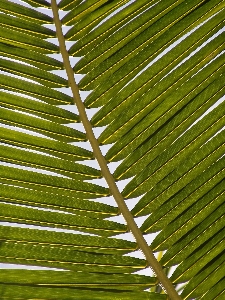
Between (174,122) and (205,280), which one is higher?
(174,122)

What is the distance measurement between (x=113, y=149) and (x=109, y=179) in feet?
0.20

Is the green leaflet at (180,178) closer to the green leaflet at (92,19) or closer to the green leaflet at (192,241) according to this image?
the green leaflet at (192,241)

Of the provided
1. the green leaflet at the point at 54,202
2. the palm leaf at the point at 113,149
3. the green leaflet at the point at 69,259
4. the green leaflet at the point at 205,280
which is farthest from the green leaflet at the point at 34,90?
the green leaflet at the point at 205,280

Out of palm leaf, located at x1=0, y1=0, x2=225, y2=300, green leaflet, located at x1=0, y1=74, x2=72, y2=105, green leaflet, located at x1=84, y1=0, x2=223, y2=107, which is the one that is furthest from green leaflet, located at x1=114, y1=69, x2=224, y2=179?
green leaflet, located at x1=0, y1=74, x2=72, y2=105

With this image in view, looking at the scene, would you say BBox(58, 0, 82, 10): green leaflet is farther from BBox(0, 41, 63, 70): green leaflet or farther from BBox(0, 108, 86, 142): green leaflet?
BBox(0, 108, 86, 142): green leaflet

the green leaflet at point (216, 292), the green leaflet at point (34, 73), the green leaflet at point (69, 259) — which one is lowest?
the green leaflet at point (216, 292)

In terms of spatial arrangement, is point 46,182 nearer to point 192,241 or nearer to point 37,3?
point 192,241

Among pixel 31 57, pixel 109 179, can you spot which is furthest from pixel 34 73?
pixel 109 179

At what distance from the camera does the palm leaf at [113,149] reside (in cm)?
89

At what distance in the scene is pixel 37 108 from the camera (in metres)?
1.06

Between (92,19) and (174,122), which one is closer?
(174,122)

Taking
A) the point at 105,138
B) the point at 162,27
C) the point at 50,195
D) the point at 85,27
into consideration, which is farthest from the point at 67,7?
the point at 50,195

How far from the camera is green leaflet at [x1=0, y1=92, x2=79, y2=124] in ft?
3.42

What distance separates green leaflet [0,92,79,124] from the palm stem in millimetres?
39
